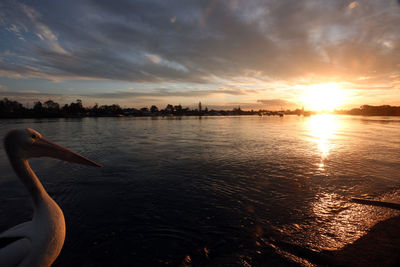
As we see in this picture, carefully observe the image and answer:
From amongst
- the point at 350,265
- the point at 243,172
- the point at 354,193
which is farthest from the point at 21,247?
the point at 354,193

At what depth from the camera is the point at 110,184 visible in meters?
8.51

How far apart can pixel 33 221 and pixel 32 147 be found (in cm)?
116

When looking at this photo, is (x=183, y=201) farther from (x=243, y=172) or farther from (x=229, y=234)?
Result: (x=243, y=172)

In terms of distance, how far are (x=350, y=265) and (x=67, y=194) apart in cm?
913

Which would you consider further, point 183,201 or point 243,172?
point 243,172

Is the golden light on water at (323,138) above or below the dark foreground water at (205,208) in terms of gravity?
above

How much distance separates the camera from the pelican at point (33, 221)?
2760 millimetres

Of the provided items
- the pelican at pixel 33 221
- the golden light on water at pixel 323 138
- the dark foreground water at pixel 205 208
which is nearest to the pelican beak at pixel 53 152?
the pelican at pixel 33 221

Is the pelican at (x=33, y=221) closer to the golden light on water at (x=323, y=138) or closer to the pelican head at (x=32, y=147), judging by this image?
the pelican head at (x=32, y=147)

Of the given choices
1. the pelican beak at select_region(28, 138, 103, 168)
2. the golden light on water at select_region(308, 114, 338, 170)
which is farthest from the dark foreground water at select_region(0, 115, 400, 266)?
the golden light on water at select_region(308, 114, 338, 170)

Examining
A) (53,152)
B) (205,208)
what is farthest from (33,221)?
(205,208)

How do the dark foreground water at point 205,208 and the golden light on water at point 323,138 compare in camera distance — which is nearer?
the dark foreground water at point 205,208

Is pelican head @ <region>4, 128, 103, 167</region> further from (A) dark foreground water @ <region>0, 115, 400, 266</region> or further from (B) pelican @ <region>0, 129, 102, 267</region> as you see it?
(A) dark foreground water @ <region>0, 115, 400, 266</region>

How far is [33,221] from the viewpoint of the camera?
287cm
